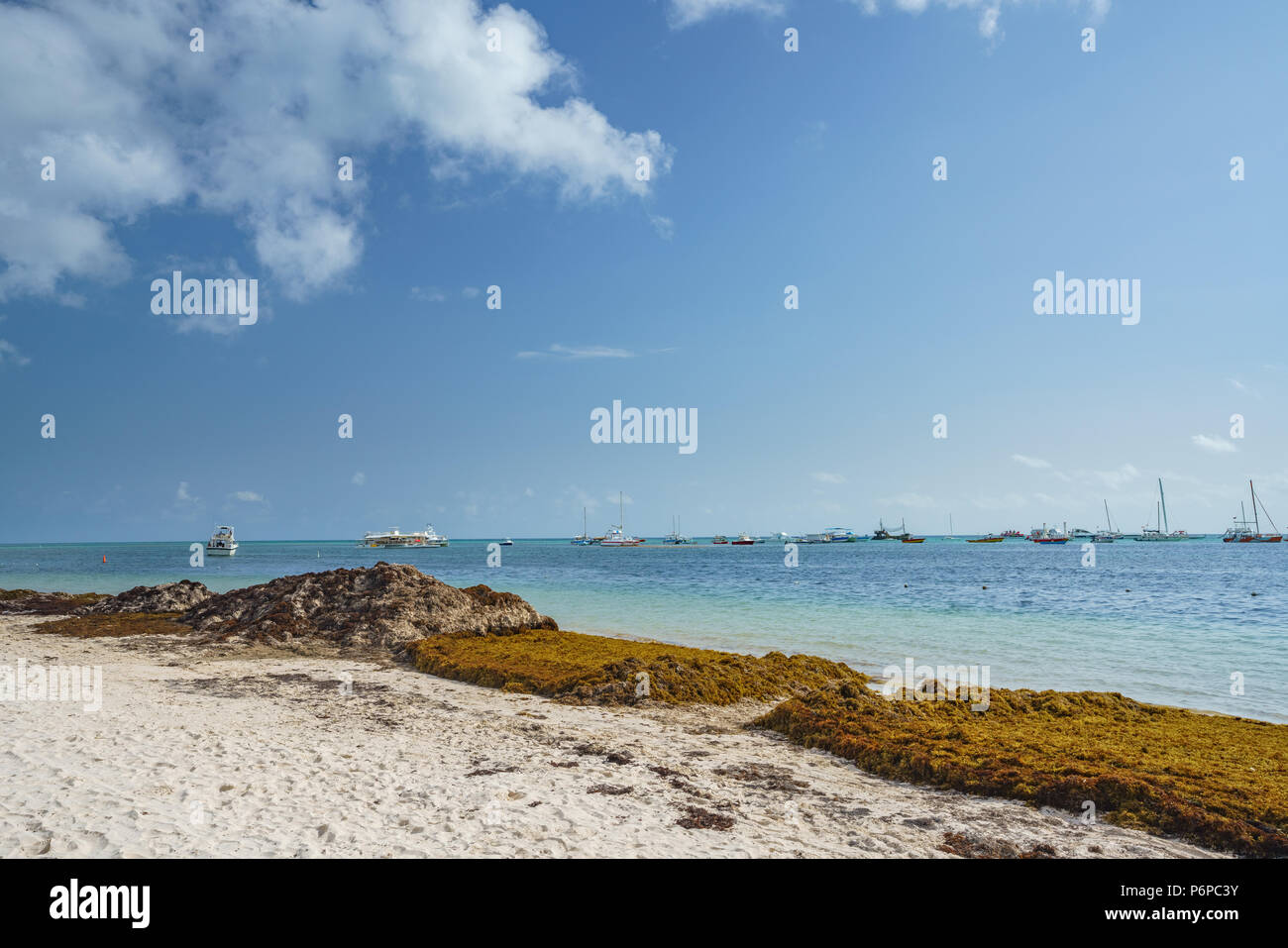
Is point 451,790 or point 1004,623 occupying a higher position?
point 451,790

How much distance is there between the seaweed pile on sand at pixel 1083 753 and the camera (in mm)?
7609

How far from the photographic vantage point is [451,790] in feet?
25.7

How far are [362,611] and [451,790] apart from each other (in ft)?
52.8

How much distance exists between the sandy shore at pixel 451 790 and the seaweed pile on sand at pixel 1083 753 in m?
0.42

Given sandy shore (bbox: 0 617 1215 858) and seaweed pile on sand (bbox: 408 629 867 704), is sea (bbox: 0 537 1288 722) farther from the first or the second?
sandy shore (bbox: 0 617 1215 858)

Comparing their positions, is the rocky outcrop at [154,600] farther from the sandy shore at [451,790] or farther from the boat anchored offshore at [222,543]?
the boat anchored offshore at [222,543]

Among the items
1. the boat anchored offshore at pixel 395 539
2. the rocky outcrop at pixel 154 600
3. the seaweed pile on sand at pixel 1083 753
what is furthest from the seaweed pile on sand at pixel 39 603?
the boat anchored offshore at pixel 395 539

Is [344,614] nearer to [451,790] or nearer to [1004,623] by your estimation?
[451,790]

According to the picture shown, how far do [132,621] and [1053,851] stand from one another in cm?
3057

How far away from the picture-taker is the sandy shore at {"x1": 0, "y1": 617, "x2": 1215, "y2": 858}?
639cm

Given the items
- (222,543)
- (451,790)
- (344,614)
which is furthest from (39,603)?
(222,543)

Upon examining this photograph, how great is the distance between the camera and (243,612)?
23.7 m
